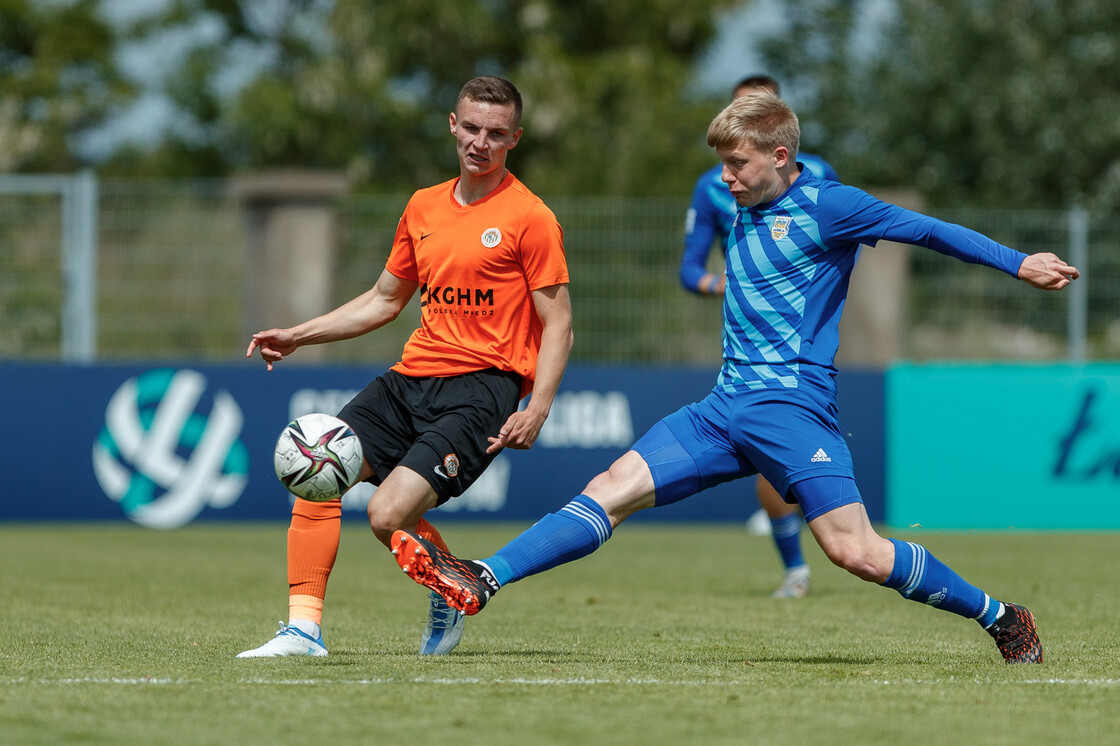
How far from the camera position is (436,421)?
5.67 m

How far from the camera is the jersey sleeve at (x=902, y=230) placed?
5.14m

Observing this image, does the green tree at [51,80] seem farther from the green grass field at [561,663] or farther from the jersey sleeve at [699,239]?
the jersey sleeve at [699,239]

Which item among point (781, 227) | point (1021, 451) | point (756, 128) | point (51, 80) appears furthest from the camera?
point (51, 80)

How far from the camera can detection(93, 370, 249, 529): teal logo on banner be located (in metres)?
12.8

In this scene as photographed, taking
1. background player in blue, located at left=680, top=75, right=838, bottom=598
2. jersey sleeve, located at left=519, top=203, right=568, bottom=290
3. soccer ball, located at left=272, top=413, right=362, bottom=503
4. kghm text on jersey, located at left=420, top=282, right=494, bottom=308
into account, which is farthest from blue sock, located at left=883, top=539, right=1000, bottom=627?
background player in blue, located at left=680, top=75, right=838, bottom=598

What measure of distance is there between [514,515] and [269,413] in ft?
7.23

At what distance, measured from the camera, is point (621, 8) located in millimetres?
31438

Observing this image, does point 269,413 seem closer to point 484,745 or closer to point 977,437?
point 977,437

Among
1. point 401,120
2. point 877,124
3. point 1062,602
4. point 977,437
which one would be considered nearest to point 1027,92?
point 877,124

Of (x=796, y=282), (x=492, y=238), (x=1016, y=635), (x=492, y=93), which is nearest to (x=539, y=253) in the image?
(x=492, y=238)

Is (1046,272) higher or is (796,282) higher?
(1046,272)

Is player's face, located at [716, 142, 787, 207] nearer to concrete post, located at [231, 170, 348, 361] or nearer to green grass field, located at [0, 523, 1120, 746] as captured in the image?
green grass field, located at [0, 523, 1120, 746]

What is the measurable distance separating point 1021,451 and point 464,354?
27.4 ft

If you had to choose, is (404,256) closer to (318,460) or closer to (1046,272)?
(318,460)
